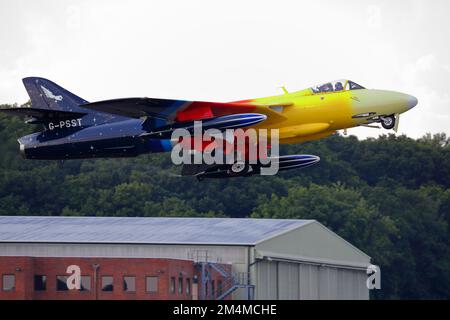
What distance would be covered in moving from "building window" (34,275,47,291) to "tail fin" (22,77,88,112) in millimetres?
10526

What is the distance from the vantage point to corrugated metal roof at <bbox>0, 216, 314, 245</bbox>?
73062 mm

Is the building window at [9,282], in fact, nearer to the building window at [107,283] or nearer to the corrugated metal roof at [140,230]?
the building window at [107,283]

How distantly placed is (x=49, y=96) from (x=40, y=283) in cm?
1129

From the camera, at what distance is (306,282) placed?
7794cm

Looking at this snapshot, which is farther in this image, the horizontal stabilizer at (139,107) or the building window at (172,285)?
the building window at (172,285)

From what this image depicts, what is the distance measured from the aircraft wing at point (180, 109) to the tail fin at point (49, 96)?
3914 mm

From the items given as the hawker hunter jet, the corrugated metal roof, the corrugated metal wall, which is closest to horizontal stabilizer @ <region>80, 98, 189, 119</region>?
the hawker hunter jet

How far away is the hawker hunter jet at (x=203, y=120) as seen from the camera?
55031 mm

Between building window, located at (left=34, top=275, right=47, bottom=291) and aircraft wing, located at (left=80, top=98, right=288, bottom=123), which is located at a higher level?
aircraft wing, located at (left=80, top=98, right=288, bottom=123)

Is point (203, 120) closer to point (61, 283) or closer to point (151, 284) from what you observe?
point (151, 284)

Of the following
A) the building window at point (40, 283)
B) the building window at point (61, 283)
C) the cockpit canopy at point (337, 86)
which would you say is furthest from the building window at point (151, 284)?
the cockpit canopy at point (337, 86)

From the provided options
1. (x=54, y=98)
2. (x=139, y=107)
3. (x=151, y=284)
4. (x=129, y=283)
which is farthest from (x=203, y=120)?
(x=129, y=283)

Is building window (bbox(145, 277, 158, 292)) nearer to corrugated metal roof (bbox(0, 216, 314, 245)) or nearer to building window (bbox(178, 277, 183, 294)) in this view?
building window (bbox(178, 277, 183, 294))

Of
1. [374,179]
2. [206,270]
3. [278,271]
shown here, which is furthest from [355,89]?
[374,179]
